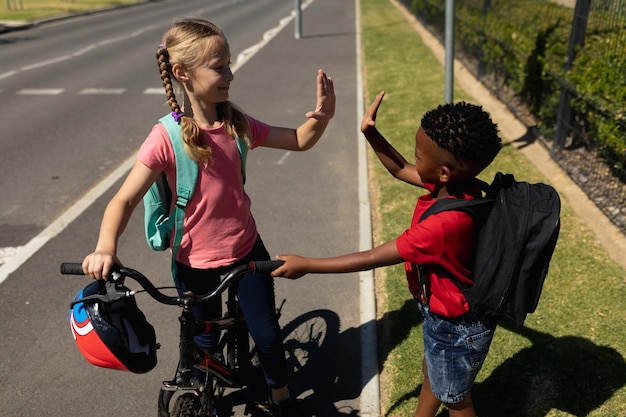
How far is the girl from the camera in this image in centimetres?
251

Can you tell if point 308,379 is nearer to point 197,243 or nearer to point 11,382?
point 197,243

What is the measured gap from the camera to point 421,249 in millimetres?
2275

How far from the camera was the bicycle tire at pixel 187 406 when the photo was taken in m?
2.63

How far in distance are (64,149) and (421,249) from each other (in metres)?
7.13

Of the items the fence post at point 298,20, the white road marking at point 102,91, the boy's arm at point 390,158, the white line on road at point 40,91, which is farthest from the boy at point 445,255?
the fence post at point 298,20

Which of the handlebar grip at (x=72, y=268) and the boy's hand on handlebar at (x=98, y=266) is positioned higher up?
the boy's hand on handlebar at (x=98, y=266)

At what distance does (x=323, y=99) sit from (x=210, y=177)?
65 cm

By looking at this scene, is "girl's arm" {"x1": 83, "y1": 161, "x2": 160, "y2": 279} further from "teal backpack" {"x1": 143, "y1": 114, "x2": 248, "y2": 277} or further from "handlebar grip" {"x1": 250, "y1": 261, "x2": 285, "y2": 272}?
"handlebar grip" {"x1": 250, "y1": 261, "x2": 285, "y2": 272}

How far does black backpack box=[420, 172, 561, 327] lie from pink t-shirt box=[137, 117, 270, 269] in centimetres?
92

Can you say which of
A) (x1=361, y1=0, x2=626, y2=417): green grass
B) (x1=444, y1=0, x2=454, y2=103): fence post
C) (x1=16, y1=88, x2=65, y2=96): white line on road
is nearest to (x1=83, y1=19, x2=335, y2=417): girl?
(x1=361, y1=0, x2=626, y2=417): green grass

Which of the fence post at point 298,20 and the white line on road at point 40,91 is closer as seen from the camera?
the white line on road at point 40,91

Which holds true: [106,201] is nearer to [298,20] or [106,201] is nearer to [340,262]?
[340,262]

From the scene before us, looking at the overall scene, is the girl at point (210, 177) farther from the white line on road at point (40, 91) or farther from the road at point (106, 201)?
the white line on road at point (40, 91)

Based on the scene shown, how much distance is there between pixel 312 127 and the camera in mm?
2941
